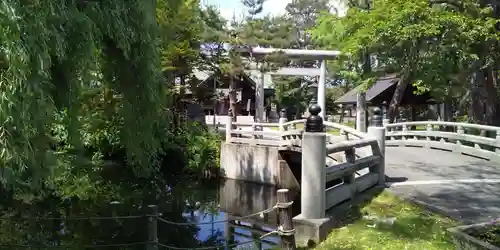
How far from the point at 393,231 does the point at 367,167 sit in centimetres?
235

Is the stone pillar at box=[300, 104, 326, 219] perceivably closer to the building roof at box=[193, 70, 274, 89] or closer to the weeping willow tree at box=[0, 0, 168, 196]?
the weeping willow tree at box=[0, 0, 168, 196]

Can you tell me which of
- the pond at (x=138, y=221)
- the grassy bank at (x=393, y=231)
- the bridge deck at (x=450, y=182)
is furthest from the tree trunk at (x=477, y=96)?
the grassy bank at (x=393, y=231)

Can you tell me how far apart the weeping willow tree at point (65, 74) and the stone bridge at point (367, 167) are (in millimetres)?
2305

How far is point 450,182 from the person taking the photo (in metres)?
8.48

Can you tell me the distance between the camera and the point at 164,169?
15898 mm

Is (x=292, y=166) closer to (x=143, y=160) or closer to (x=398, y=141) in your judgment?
(x=398, y=141)

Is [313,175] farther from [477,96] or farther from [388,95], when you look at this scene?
[388,95]

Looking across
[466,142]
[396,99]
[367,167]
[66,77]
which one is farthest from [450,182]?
[396,99]

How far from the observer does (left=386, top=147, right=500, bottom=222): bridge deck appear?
21.3 ft

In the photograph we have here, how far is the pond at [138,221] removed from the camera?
26.6ft

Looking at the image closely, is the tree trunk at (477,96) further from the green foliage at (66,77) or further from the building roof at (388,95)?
the green foliage at (66,77)

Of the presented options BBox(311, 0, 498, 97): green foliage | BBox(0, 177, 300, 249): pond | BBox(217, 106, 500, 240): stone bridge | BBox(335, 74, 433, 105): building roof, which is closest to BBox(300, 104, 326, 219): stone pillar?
BBox(217, 106, 500, 240): stone bridge

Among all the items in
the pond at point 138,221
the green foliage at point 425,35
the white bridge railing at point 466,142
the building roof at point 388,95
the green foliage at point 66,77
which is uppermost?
the green foliage at point 425,35

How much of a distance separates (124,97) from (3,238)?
5.75 m
